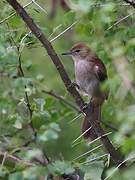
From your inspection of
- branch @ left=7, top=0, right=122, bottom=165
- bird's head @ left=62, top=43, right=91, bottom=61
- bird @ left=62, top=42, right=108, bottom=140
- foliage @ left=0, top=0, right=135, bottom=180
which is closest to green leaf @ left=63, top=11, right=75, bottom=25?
foliage @ left=0, top=0, right=135, bottom=180

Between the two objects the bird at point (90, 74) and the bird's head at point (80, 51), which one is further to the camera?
the bird's head at point (80, 51)

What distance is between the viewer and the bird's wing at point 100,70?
5902mm

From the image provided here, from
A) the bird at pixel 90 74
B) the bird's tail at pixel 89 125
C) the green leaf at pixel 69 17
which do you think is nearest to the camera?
the green leaf at pixel 69 17

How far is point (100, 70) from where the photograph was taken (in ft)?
19.9

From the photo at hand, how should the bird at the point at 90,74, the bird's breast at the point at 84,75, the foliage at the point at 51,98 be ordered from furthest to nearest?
the bird's breast at the point at 84,75, the bird at the point at 90,74, the foliage at the point at 51,98

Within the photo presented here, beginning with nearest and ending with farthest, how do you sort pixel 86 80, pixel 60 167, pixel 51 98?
pixel 60 167 → pixel 51 98 → pixel 86 80

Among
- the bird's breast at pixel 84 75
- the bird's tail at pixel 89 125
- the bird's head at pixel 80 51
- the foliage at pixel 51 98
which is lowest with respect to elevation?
the bird's tail at pixel 89 125

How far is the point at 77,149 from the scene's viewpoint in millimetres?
7250

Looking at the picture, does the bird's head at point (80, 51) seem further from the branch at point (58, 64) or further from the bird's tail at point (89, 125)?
the branch at point (58, 64)

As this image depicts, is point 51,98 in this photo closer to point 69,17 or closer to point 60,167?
point 69,17

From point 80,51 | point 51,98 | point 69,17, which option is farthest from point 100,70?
point 69,17

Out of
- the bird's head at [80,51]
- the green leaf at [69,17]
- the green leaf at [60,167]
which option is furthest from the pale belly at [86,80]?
the green leaf at [60,167]

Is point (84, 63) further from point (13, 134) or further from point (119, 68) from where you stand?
point (119, 68)

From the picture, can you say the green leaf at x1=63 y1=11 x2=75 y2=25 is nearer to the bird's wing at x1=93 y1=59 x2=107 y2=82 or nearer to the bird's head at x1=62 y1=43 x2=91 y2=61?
the bird's wing at x1=93 y1=59 x2=107 y2=82
